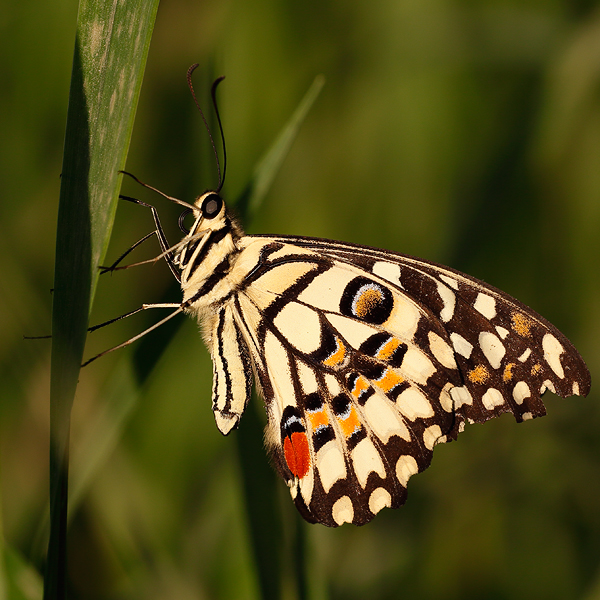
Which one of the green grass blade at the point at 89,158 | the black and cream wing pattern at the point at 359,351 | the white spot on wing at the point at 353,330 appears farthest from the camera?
the white spot on wing at the point at 353,330

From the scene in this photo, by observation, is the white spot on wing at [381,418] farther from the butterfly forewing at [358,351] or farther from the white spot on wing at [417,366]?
the white spot on wing at [417,366]

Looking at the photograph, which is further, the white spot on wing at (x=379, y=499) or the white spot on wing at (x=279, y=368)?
the white spot on wing at (x=279, y=368)

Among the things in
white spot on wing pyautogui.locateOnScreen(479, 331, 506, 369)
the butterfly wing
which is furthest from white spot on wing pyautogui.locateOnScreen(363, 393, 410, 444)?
white spot on wing pyautogui.locateOnScreen(479, 331, 506, 369)

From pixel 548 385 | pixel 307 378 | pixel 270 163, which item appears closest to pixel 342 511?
pixel 307 378

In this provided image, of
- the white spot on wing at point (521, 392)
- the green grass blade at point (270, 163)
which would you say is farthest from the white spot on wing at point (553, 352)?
the green grass blade at point (270, 163)

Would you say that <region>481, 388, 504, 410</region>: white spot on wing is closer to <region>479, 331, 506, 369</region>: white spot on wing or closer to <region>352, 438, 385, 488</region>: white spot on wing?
<region>479, 331, 506, 369</region>: white spot on wing

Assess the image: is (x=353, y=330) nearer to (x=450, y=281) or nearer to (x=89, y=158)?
(x=450, y=281)

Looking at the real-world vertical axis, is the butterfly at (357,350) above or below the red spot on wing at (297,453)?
above

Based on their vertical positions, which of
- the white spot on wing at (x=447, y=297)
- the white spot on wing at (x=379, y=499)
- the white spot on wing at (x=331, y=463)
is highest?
the white spot on wing at (x=447, y=297)
